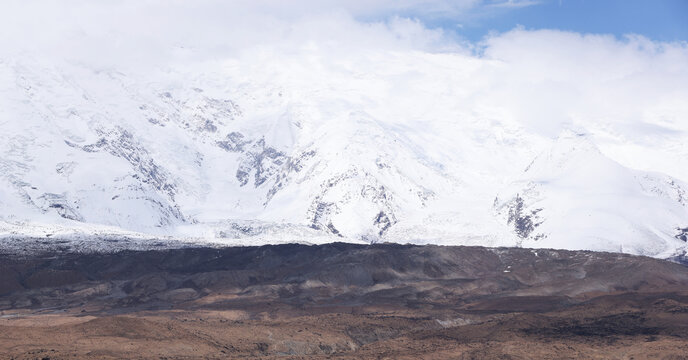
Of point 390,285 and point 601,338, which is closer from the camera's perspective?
point 601,338

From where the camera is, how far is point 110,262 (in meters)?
200

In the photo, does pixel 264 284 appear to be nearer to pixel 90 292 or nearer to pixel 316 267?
pixel 316 267

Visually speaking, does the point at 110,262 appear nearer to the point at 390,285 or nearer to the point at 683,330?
the point at 390,285

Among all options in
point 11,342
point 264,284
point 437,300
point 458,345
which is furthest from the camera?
point 264,284

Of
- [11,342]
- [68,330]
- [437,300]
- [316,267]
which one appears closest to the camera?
[11,342]

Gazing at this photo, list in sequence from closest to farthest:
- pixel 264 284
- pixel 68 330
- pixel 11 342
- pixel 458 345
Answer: pixel 11 342, pixel 68 330, pixel 458 345, pixel 264 284

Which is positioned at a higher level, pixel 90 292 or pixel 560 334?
pixel 560 334

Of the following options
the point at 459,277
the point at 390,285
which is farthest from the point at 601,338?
the point at 459,277

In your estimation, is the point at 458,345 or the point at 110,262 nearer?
the point at 458,345

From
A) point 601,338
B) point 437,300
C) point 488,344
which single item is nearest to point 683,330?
point 601,338

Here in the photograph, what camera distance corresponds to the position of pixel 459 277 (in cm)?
19512

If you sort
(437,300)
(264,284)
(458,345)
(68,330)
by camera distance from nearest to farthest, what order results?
(68,330) < (458,345) < (437,300) < (264,284)

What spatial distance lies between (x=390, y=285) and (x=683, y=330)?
2926 inches

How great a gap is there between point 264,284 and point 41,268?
4171 cm
